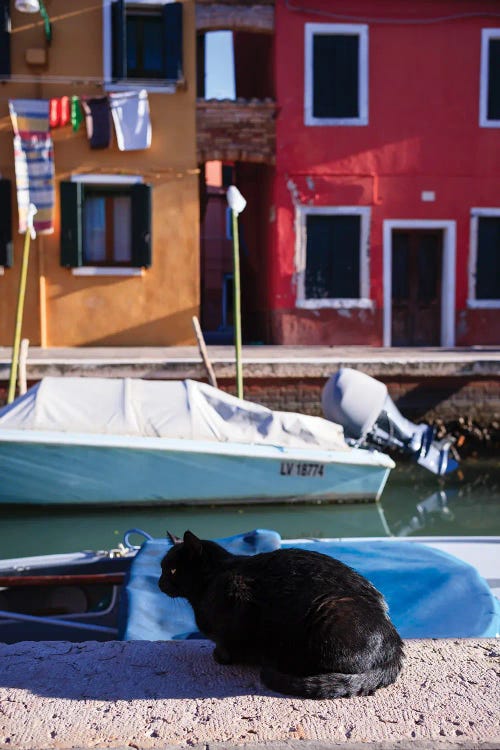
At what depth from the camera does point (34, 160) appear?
46.9 ft

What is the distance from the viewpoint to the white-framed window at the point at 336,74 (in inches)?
583

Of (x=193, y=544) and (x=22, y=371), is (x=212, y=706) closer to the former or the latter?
(x=193, y=544)

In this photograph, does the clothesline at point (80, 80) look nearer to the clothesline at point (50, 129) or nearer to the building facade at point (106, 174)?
the building facade at point (106, 174)

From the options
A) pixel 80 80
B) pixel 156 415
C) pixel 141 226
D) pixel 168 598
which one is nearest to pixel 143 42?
pixel 80 80

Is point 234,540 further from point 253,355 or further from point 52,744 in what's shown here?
point 253,355

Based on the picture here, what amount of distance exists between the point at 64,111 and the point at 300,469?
8453 millimetres

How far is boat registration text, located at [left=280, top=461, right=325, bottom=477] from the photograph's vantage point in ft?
28.8

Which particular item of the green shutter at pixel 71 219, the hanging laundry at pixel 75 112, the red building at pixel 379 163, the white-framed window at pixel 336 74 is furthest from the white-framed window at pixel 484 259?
the hanging laundry at pixel 75 112

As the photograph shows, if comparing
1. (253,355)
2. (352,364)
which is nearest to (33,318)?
(253,355)

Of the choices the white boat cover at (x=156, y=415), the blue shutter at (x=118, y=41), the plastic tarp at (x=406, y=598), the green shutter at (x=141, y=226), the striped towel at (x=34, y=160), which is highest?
the blue shutter at (x=118, y=41)

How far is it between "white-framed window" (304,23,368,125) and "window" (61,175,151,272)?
3.37 m

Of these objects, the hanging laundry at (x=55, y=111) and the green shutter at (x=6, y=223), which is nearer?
the hanging laundry at (x=55, y=111)

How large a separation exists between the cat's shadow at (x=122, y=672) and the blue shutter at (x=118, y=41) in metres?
13.3

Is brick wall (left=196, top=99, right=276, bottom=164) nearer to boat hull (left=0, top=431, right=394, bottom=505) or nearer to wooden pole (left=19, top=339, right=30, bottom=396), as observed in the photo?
wooden pole (left=19, top=339, right=30, bottom=396)
